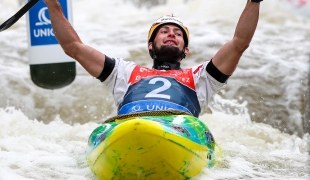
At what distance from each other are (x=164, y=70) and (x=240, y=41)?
0.66 meters

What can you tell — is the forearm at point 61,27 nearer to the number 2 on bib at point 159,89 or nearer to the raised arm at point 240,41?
the number 2 on bib at point 159,89

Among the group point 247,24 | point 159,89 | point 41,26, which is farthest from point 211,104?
point 247,24

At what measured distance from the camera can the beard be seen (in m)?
4.58

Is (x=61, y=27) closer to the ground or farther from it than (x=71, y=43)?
farther from it

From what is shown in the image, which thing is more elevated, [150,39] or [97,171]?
[150,39]

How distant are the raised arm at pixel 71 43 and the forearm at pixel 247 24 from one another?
95cm

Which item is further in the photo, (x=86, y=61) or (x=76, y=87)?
(x=76, y=87)

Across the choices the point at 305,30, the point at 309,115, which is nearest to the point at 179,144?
the point at 309,115

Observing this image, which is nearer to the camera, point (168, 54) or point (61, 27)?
point (61, 27)

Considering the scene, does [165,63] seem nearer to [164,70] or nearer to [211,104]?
[164,70]

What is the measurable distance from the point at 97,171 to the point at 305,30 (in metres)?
7.11

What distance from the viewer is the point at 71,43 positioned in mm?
4371

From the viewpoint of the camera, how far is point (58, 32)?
14.2 ft

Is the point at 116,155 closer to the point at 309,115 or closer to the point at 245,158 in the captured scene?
the point at 245,158
